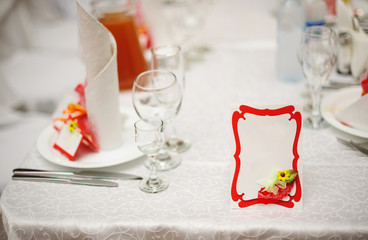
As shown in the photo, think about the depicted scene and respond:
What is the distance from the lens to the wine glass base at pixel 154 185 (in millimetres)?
859

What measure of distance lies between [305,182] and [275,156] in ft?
0.37

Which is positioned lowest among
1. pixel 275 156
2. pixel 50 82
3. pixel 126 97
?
pixel 50 82

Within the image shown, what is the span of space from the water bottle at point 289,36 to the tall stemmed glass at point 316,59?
231 millimetres

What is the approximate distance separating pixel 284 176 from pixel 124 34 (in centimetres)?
78

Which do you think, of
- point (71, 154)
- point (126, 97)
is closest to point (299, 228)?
point (71, 154)

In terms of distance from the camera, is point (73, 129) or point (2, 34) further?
point (2, 34)

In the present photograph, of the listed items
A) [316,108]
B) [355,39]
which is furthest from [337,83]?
[316,108]

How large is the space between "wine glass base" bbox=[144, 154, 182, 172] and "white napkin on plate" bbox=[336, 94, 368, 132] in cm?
43

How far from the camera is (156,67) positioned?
108 centimetres

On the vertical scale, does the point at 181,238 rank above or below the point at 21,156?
above

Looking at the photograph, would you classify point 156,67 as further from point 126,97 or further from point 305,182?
point 305,182

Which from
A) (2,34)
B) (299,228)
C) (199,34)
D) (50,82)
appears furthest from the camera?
(2,34)

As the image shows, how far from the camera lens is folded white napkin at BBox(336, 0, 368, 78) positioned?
1.26 metres

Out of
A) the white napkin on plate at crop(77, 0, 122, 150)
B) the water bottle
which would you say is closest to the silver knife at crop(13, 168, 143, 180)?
the white napkin on plate at crop(77, 0, 122, 150)
